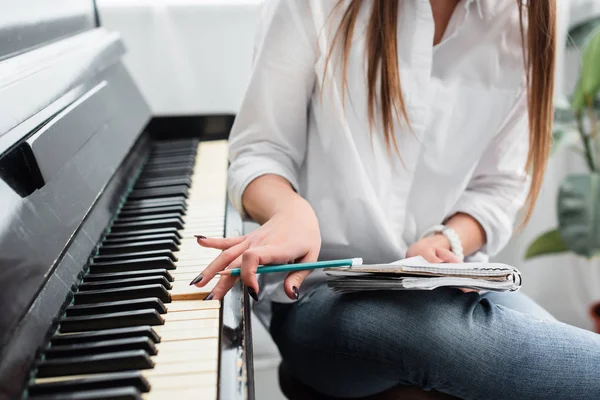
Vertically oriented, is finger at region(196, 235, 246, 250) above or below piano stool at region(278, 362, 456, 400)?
above

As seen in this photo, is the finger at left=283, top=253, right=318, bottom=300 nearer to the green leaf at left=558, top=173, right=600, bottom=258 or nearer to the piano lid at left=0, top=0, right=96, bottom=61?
the piano lid at left=0, top=0, right=96, bottom=61

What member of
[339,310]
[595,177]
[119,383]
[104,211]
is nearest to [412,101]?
[339,310]

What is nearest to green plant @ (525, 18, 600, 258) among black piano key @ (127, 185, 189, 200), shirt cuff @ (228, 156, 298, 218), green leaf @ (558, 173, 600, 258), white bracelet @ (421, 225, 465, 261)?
green leaf @ (558, 173, 600, 258)

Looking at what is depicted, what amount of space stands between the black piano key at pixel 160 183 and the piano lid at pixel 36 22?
0.25m

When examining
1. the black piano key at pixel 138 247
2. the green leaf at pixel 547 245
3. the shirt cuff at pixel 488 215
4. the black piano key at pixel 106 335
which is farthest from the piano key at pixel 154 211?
the green leaf at pixel 547 245

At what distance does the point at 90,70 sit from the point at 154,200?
0.73 ft

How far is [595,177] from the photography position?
4.67ft

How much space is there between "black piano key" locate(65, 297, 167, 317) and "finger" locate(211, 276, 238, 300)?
0.05 m

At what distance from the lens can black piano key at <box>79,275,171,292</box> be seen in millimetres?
626

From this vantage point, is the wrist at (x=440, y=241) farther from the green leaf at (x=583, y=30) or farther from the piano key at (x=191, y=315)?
the green leaf at (x=583, y=30)

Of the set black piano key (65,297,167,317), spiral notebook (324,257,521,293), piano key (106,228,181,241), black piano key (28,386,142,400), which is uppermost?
piano key (106,228,181,241)

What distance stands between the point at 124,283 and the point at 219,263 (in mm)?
100

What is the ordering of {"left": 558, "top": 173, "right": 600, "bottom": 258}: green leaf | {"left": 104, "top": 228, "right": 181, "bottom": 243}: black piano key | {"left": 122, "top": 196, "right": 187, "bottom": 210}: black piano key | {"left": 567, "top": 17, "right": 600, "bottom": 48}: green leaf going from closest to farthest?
{"left": 104, "top": 228, "right": 181, "bottom": 243}: black piano key < {"left": 122, "top": 196, "right": 187, "bottom": 210}: black piano key < {"left": 558, "top": 173, "right": 600, "bottom": 258}: green leaf < {"left": 567, "top": 17, "right": 600, "bottom": 48}: green leaf

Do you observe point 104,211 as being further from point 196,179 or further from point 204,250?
point 196,179
